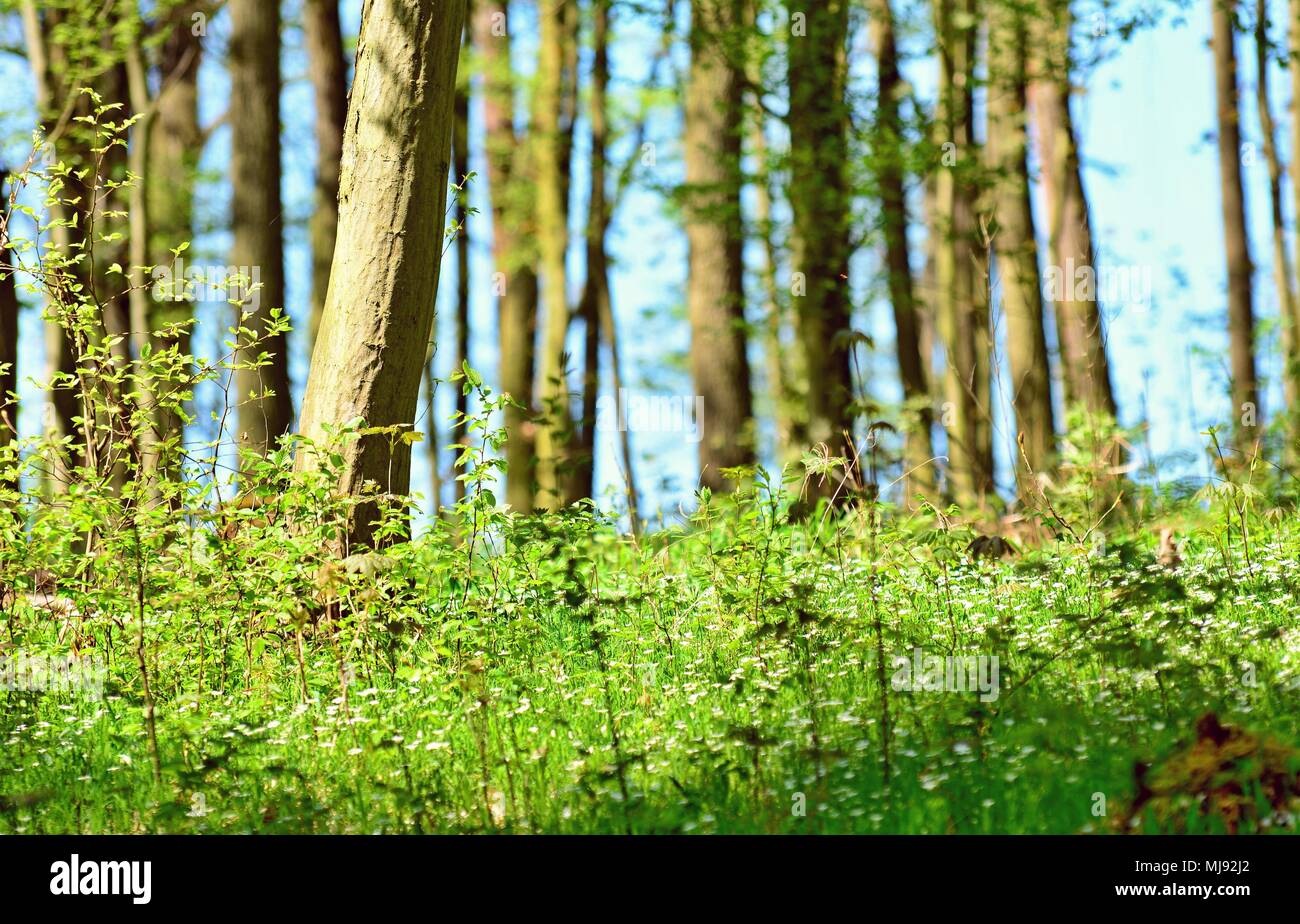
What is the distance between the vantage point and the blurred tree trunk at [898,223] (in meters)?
12.3

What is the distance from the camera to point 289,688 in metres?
6.02

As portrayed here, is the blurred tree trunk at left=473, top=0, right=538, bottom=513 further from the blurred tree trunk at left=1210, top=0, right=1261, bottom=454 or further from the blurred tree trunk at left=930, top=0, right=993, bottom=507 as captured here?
the blurred tree trunk at left=1210, top=0, right=1261, bottom=454

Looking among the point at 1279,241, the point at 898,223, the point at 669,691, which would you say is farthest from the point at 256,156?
the point at 1279,241

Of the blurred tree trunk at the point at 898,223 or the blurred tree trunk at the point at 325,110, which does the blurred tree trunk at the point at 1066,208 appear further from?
the blurred tree trunk at the point at 325,110

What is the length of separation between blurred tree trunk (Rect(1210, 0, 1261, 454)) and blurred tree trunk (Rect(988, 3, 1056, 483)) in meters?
4.63

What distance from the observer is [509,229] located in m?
16.0

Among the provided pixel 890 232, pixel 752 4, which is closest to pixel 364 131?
pixel 752 4

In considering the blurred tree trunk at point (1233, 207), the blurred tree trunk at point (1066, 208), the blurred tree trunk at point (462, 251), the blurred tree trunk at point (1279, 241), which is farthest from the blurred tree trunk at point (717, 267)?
the blurred tree trunk at point (1233, 207)

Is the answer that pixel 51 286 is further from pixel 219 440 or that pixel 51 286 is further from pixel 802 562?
pixel 802 562

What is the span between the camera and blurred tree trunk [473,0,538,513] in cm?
1345

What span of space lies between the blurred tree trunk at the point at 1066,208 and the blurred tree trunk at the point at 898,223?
5.07 feet

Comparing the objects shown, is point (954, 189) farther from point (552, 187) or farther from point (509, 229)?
point (509, 229)

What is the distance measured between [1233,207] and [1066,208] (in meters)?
4.10
